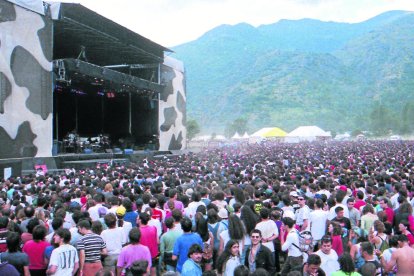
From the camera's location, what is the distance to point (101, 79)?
74.4 feet

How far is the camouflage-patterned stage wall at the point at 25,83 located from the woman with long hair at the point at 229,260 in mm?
14432

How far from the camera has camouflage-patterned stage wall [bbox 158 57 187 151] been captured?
29.7 metres

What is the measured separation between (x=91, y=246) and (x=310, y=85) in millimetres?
117623

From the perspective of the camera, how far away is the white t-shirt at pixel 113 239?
5570mm

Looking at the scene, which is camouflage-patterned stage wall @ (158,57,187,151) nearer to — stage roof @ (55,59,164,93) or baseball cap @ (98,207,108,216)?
stage roof @ (55,59,164,93)

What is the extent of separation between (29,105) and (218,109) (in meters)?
103

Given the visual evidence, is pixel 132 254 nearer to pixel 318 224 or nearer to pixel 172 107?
pixel 318 224

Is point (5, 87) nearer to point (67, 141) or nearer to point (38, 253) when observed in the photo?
point (67, 141)

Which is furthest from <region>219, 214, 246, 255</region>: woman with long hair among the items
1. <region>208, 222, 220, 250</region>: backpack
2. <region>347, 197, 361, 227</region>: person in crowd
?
<region>347, 197, 361, 227</region>: person in crowd

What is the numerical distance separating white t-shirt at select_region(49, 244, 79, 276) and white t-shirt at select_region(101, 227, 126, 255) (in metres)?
0.72

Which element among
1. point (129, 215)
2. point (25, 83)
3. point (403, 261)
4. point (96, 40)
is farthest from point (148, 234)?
point (96, 40)

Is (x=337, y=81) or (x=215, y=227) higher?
(x=337, y=81)

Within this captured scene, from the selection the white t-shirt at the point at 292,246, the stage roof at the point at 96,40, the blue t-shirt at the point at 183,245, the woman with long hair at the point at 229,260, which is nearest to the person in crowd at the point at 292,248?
the white t-shirt at the point at 292,246

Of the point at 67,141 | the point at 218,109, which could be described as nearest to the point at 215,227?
the point at 67,141
